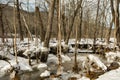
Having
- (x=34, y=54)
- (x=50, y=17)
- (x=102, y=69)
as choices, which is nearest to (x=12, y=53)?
(x=34, y=54)

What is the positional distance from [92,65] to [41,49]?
5020 mm

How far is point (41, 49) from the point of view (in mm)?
17703

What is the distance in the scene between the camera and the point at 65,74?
13359 mm

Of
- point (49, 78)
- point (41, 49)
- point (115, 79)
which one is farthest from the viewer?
point (41, 49)

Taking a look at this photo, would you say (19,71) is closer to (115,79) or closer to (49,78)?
(49,78)

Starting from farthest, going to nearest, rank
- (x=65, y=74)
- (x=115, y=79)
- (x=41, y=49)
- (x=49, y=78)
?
(x=41, y=49) → (x=65, y=74) → (x=49, y=78) → (x=115, y=79)

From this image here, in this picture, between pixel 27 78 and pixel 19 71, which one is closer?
pixel 27 78

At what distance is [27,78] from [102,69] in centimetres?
409

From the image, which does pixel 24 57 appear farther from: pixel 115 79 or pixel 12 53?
pixel 115 79

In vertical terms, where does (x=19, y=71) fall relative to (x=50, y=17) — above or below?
below

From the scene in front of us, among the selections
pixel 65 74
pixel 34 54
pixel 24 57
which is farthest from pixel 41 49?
pixel 65 74

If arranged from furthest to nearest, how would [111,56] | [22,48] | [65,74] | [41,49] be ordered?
[22,48]
[111,56]
[41,49]
[65,74]


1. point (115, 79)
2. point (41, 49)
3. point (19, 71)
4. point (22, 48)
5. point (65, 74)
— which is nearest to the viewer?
point (115, 79)

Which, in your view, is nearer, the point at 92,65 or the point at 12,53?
the point at 92,65
